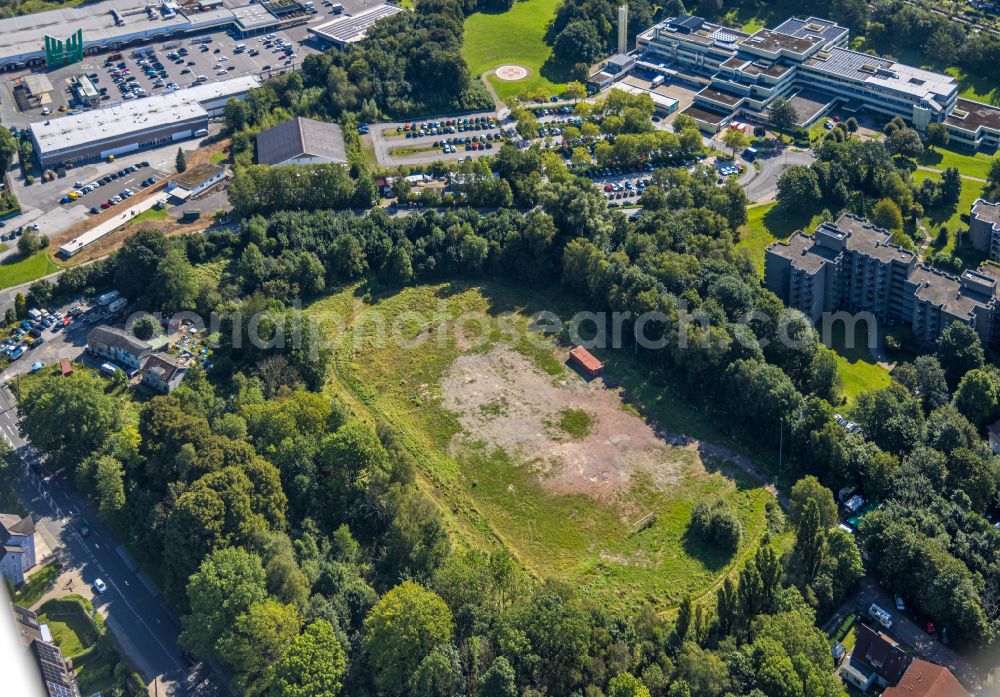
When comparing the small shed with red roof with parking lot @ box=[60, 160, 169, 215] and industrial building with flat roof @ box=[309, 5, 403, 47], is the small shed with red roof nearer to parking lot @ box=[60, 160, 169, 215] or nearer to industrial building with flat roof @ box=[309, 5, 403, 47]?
parking lot @ box=[60, 160, 169, 215]

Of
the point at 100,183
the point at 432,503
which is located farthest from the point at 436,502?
the point at 100,183

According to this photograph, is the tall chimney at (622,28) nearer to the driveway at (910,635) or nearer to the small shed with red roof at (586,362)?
the small shed with red roof at (586,362)

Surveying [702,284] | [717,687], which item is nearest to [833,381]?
[702,284]

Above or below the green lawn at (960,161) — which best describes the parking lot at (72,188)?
above

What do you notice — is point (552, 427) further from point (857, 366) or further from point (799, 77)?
point (799, 77)

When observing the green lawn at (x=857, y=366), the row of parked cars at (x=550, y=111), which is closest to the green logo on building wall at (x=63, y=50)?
the row of parked cars at (x=550, y=111)

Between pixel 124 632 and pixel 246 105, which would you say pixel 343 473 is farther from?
pixel 246 105
